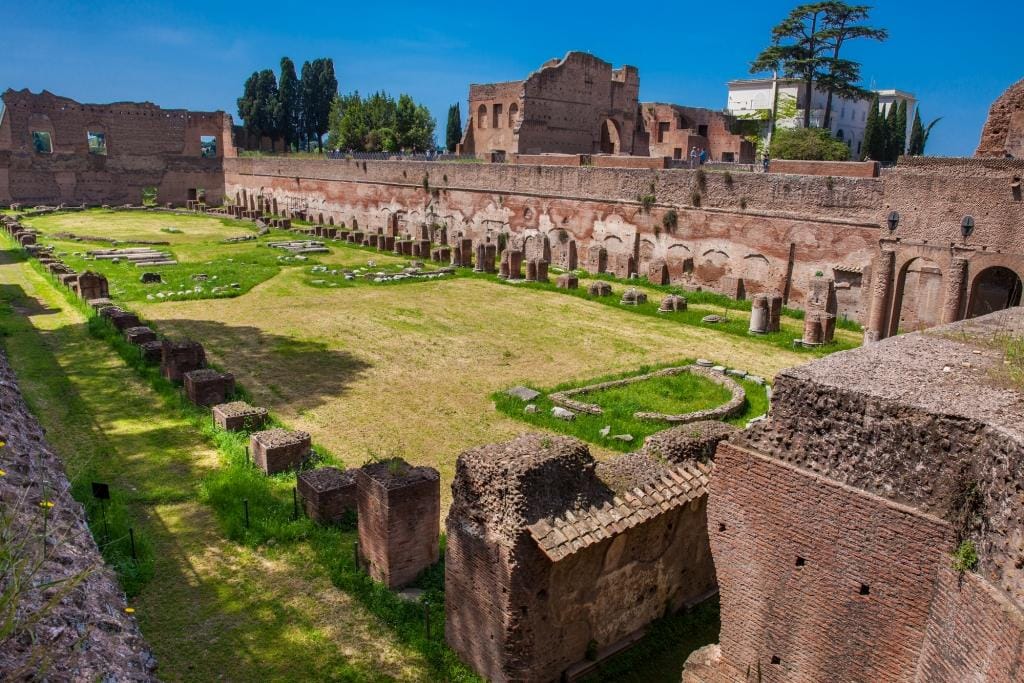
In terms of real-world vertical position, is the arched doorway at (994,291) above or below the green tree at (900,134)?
below

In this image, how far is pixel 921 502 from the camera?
12.8ft

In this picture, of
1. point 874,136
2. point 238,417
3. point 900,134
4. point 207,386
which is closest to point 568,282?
point 207,386

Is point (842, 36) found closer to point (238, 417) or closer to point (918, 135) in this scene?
point (918, 135)

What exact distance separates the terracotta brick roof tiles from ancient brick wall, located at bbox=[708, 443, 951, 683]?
814 mm

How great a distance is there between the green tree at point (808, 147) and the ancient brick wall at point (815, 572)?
82.3 ft

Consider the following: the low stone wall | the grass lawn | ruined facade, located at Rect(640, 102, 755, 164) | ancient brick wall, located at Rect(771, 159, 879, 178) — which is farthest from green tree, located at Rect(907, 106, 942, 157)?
the low stone wall

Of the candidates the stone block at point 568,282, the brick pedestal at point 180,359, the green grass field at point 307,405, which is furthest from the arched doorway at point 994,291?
the brick pedestal at point 180,359

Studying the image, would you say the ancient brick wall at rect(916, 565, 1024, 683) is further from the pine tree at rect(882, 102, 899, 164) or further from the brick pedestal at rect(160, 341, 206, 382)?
the pine tree at rect(882, 102, 899, 164)

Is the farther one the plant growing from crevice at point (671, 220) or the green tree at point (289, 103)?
the green tree at point (289, 103)

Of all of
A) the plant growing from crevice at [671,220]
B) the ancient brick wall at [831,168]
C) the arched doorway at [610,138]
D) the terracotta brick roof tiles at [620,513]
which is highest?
the arched doorway at [610,138]

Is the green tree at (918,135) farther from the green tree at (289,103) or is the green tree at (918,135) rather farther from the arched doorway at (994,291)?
the green tree at (289,103)

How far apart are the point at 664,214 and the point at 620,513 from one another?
1707 cm

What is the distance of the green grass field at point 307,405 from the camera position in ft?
20.0

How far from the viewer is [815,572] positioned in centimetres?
442
